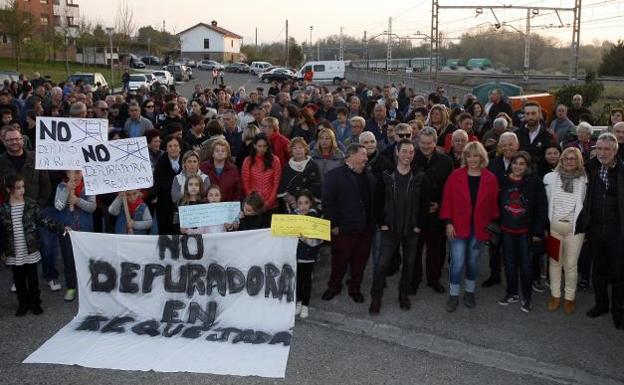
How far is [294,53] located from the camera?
88125 millimetres

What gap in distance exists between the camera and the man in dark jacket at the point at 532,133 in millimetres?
8547

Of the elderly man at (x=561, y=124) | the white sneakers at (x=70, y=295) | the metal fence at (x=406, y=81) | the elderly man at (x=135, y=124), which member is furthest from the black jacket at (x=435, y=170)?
the metal fence at (x=406, y=81)

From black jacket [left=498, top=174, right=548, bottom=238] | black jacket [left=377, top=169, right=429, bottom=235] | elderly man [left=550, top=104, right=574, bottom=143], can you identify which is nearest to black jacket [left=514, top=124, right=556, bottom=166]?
elderly man [left=550, top=104, right=574, bottom=143]

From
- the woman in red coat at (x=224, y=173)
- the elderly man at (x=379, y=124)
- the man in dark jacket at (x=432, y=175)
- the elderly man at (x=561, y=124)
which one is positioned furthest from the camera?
the elderly man at (x=561, y=124)

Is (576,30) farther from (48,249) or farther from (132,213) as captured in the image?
(48,249)

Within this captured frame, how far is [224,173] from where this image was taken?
7121 millimetres

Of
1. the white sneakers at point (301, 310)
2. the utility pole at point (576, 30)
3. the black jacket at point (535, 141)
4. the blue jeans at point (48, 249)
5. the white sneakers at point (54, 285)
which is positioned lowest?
the white sneakers at point (301, 310)

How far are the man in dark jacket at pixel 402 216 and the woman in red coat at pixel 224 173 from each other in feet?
6.11

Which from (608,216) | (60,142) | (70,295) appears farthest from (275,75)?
(608,216)

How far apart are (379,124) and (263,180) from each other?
11.6 feet

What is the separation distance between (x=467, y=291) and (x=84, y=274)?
4.46m

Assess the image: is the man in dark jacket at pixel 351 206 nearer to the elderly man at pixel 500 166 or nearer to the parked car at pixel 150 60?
the elderly man at pixel 500 166

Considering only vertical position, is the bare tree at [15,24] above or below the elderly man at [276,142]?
above

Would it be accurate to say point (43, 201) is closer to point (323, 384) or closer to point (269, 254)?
point (269, 254)
